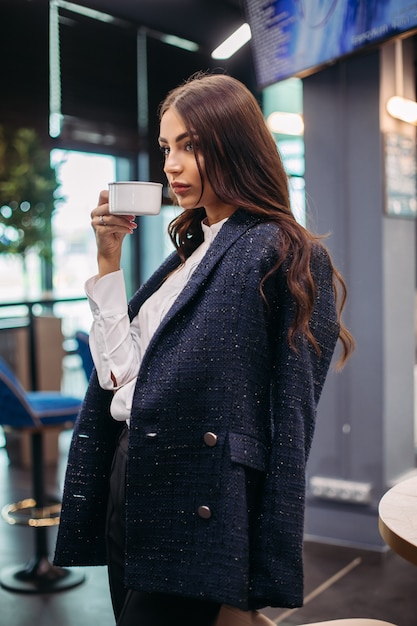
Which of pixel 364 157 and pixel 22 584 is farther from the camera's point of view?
pixel 364 157

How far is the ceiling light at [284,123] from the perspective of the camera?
578cm

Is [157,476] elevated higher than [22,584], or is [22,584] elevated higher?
[157,476]

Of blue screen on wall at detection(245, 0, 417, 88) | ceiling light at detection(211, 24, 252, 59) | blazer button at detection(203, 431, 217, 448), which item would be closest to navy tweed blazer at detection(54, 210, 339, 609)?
blazer button at detection(203, 431, 217, 448)

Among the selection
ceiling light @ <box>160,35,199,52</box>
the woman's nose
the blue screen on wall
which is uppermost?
ceiling light @ <box>160,35,199,52</box>

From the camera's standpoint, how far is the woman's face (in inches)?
51.6

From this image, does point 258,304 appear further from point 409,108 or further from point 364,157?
point 409,108

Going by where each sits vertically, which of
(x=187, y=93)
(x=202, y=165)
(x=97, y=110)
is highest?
(x=97, y=110)

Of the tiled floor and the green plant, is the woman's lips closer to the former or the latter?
the tiled floor

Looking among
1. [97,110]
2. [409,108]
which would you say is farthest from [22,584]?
[97,110]

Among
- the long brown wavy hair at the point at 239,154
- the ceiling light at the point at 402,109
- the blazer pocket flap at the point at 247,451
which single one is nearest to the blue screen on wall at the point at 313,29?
the ceiling light at the point at 402,109

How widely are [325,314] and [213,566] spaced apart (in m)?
0.45

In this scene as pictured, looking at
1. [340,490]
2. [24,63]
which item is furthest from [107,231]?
[24,63]

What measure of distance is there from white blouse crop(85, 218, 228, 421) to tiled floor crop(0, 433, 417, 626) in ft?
5.16

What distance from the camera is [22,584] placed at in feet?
9.71
